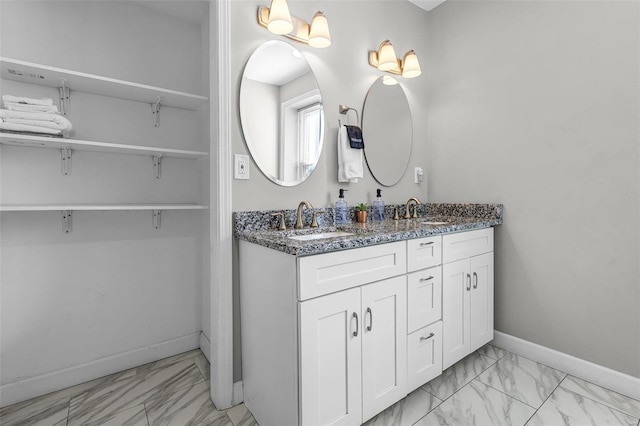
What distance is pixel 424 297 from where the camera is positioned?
1623 mm

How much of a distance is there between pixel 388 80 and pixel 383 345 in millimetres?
1852

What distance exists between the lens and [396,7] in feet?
7.87

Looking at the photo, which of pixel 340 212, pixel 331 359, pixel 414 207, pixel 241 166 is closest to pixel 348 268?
pixel 331 359

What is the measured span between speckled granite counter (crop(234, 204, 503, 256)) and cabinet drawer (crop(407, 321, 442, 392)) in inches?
20.1

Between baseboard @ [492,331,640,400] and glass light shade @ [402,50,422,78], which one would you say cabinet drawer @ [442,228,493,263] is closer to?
baseboard @ [492,331,640,400]

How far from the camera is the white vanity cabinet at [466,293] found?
1759 mm

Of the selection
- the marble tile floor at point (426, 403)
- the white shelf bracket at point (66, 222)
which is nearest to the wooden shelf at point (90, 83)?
the white shelf bracket at point (66, 222)

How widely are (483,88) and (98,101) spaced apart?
8.44 feet

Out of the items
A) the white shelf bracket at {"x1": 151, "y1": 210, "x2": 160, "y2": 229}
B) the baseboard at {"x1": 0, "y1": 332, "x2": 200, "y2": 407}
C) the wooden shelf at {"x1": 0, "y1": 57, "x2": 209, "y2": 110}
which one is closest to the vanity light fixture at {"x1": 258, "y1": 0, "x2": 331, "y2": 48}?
the wooden shelf at {"x1": 0, "y1": 57, "x2": 209, "y2": 110}

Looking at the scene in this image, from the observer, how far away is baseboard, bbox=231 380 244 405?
5.32 ft

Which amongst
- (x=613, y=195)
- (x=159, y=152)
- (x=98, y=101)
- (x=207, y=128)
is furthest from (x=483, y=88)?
(x=98, y=101)

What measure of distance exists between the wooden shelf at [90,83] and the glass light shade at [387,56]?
4.00 feet

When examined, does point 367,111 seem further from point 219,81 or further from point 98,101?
point 98,101

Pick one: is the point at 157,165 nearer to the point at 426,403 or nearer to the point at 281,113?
the point at 281,113
